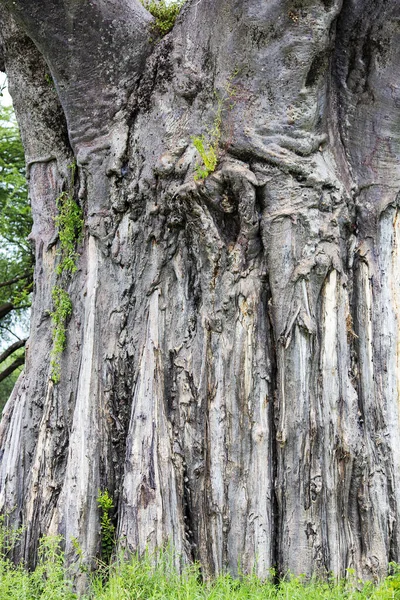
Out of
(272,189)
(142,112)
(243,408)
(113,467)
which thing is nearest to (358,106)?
(272,189)

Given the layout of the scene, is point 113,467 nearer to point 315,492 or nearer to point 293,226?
point 315,492

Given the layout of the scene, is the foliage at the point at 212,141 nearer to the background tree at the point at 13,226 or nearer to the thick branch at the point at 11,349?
the background tree at the point at 13,226

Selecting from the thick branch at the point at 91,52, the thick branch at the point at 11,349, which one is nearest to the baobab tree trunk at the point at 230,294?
the thick branch at the point at 91,52

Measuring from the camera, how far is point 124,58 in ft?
19.2

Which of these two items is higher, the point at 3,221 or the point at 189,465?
the point at 3,221

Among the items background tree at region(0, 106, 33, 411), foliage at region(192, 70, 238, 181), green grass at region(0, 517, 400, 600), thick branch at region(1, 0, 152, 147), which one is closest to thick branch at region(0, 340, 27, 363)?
background tree at region(0, 106, 33, 411)

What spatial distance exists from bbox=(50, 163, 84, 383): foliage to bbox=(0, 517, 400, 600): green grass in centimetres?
166

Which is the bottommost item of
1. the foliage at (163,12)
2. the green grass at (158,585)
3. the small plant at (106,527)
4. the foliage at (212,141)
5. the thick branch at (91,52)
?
the green grass at (158,585)

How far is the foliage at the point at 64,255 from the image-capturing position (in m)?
5.92

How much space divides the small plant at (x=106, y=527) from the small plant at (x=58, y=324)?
3.62 ft

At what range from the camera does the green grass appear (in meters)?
4.47

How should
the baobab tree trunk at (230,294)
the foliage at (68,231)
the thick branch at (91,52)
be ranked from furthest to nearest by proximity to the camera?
Result: the foliage at (68,231), the thick branch at (91,52), the baobab tree trunk at (230,294)

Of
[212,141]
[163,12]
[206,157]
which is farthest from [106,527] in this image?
[163,12]

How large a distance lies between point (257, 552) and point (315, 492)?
583 millimetres
